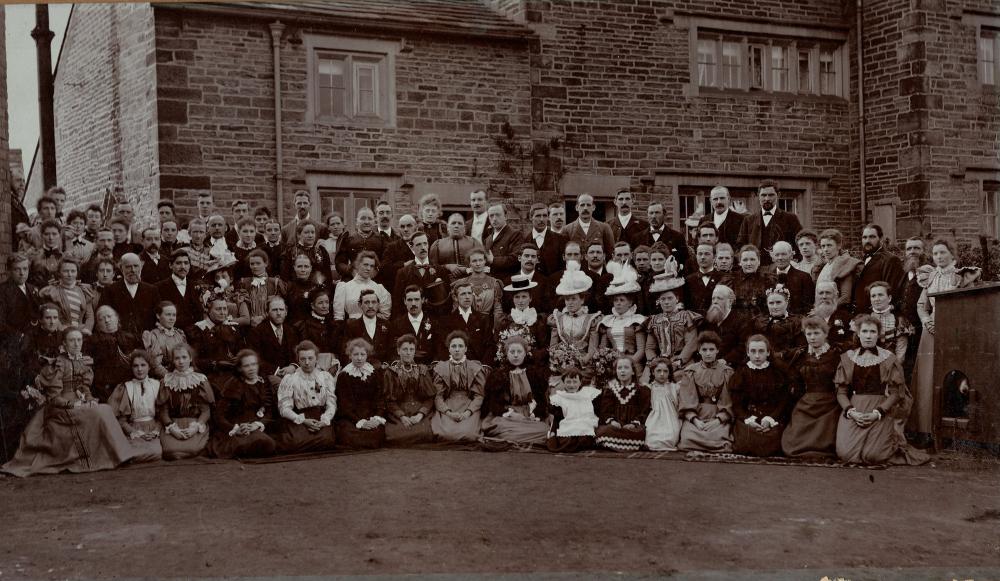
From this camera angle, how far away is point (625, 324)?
8898 mm

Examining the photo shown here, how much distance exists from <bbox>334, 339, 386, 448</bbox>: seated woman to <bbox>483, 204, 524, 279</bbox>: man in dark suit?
1806mm

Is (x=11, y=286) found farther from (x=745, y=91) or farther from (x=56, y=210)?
(x=745, y=91)

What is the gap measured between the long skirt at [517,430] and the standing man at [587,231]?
2.18m

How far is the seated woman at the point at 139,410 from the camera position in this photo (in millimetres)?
7934

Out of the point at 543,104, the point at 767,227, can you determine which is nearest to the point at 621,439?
the point at 767,227

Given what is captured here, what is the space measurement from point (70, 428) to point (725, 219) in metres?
6.61

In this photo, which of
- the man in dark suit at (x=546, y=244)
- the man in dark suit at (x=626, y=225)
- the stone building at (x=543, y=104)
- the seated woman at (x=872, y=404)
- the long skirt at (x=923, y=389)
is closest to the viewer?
the seated woman at (x=872, y=404)

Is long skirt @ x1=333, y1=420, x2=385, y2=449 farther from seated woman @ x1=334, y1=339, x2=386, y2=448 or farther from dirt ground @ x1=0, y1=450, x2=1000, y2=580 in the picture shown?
dirt ground @ x1=0, y1=450, x2=1000, y2=580

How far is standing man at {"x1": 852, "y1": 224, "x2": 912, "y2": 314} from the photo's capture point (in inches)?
340

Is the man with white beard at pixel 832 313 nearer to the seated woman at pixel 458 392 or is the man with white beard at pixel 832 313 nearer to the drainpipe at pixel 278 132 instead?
the seated woman at pixel 458 392

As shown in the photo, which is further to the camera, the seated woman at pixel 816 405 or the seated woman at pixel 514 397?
the seated woman at pixel 514 397

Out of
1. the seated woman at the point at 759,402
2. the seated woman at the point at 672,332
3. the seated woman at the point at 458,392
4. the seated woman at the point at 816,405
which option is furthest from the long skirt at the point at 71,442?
the seated woman at the point at 816,405

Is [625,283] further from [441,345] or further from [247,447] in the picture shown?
[247,447]

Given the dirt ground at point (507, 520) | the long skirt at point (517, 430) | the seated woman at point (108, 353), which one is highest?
the seated woman at point (108, 353)
